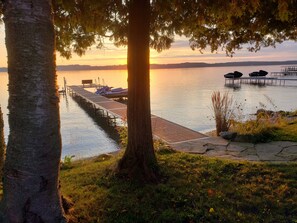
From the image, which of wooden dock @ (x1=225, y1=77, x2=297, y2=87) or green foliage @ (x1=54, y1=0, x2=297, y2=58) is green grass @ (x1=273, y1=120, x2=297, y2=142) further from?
wooden dock @ (x1=225, y1=77, x2=297, y2=87)

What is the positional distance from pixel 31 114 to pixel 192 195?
98.1 inches

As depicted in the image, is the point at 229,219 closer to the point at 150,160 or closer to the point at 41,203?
the point at 150,160

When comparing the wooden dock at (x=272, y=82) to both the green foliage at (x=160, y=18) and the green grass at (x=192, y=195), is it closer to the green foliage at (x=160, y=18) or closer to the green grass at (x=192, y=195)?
the green foliage at (x=160, y=18)

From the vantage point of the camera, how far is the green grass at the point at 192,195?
136 inches

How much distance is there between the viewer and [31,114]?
239 cm

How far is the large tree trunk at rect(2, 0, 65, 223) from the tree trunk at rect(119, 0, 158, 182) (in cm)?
207

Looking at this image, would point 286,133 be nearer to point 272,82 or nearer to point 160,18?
point 160,18

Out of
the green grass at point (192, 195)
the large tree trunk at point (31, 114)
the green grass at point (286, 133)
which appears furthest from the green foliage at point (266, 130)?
the large tree trunk at point (31, 114)

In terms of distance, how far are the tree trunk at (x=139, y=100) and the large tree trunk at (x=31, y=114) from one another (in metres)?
2.07

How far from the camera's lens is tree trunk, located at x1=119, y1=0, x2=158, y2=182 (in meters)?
4.49

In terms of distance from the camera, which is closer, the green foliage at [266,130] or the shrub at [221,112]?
the green foliage at [266,130]

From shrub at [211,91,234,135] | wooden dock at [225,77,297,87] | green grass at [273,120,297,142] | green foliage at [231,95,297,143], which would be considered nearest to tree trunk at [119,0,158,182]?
green foliage at [231,95,297,143]

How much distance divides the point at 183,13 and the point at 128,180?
130 inches

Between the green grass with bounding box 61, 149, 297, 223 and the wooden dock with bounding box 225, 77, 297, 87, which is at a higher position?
the wooden dock with bounding box 225, 77, 297, 87
